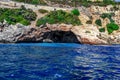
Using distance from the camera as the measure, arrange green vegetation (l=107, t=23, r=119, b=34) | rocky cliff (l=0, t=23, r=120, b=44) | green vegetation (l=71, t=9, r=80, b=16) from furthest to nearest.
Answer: green vegetation (l=71, t=9, r=80, b=16), green vegetation (l=107, t=23, r=119, b=34), rocky cliff (l=0, t=23, r=120, b=44)

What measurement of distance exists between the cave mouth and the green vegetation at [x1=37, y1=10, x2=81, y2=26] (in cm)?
277

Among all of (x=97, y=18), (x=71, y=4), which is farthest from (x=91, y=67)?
(x=71, y=4)

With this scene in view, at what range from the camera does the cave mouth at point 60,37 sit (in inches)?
2985

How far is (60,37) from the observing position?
8000 centimetres

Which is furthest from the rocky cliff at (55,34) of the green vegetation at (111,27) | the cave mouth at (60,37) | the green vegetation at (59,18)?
the green vegetation at (59,18)

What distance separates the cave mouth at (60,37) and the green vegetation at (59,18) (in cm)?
277

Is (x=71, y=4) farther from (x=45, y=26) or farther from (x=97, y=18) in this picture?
(x=45, y=26)

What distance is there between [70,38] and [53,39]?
439cm

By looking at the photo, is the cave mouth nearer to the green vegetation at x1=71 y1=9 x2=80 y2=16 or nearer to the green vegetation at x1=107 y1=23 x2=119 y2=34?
the green vegetation at x1=71 y1=9 x2=80 y2=16

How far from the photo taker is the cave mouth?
7581 cm

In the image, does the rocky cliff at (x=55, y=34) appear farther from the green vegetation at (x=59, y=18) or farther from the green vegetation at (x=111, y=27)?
the green vegetation at (x=59, y=18)

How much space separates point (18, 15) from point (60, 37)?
40.7 feet

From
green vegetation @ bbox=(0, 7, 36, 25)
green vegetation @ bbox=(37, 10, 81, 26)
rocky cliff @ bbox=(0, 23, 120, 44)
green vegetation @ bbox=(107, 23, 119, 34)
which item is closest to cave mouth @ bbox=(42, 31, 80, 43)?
rocky cliff @ bbox=(0, 23, 120, 44)

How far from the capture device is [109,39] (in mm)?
75938
